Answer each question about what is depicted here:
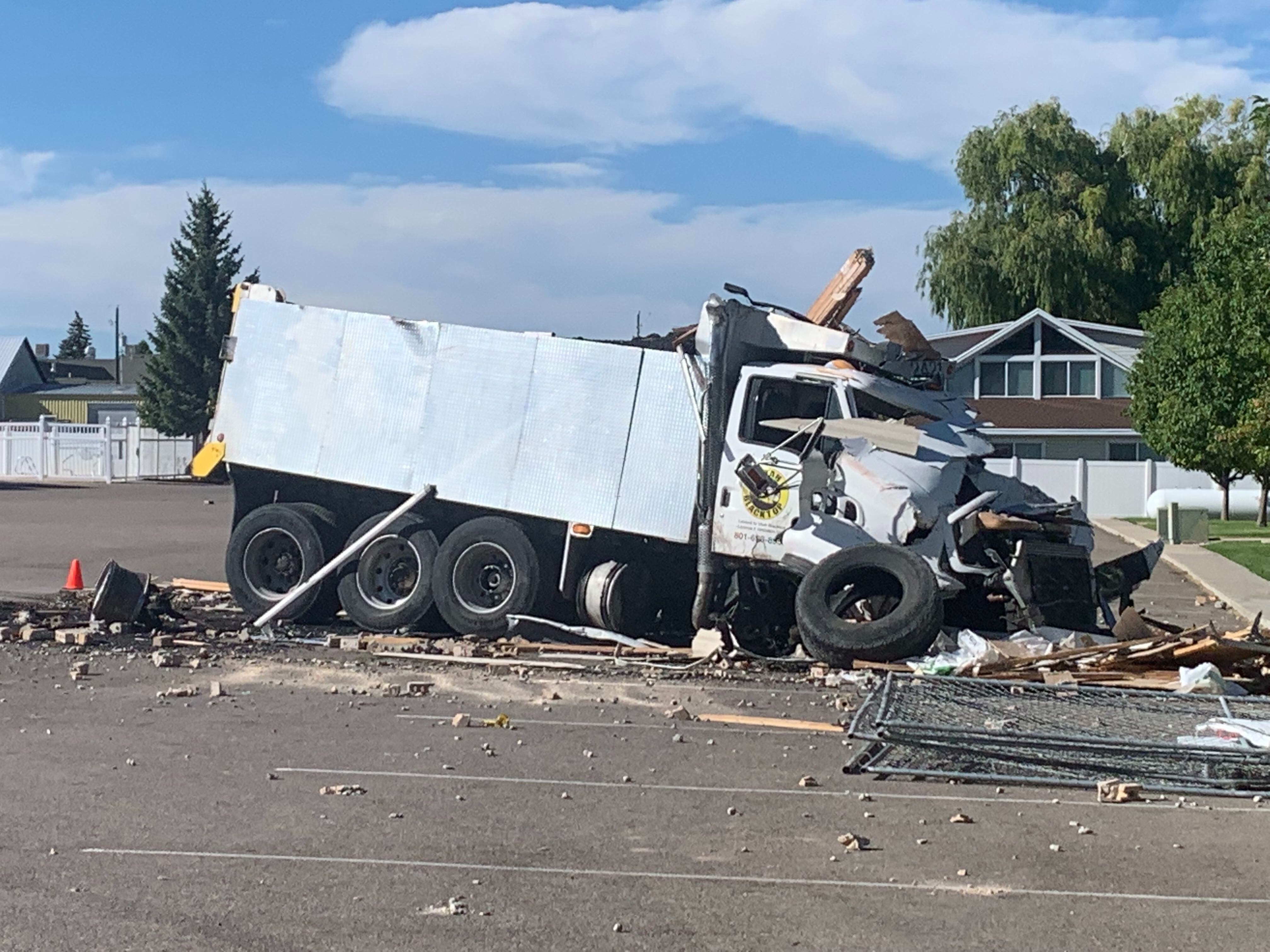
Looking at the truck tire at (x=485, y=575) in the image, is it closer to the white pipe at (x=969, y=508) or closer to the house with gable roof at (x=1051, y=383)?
the white pipe at (x=969, y=508)

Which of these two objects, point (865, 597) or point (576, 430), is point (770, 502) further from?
point (576, 430)

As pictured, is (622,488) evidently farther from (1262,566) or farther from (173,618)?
(1262,566)

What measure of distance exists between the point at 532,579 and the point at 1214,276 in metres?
24.5

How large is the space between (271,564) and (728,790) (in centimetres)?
807

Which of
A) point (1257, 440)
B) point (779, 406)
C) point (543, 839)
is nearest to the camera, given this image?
point (543, 839)

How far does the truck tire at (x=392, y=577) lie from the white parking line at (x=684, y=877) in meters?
7.57

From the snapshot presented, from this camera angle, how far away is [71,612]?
595 inches

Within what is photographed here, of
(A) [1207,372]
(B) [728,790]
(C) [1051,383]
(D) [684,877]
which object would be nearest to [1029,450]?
(C) [1051,383]

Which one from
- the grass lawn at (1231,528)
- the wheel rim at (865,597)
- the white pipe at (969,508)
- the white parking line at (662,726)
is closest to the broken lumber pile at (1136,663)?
the wheel rim at (865,597)

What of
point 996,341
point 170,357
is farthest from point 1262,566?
point 170,357

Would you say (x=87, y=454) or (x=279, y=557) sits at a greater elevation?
(x=87, y=454)

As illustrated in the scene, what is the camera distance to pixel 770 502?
1274 centimetres

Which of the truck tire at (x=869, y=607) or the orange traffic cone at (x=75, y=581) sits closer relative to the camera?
the truck tire at (x=869, y=607)

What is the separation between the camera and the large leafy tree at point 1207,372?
27.6 m
